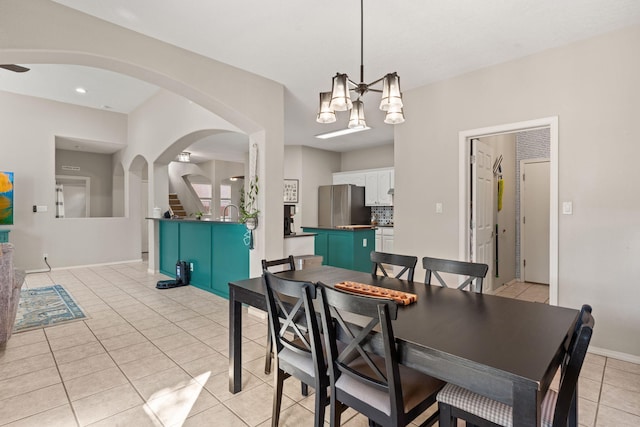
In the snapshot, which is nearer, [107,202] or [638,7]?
[638,7]

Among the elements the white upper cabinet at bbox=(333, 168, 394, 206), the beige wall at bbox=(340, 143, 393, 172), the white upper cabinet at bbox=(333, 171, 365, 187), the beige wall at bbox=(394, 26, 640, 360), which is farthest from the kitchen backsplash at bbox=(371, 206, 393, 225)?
the beige wall at bbox=(394, 26, 640, 360)

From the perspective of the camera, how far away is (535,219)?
5.42m

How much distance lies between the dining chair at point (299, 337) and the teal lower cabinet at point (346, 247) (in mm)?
4057

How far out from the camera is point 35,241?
20.6 ft

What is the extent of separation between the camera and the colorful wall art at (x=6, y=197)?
19.0ft

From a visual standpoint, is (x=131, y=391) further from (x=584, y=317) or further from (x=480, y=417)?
(x=584, y=317)

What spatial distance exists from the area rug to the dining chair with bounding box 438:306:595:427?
4.09 metres

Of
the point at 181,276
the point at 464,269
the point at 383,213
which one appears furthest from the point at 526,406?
the point at 383,213

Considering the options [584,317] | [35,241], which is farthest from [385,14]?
[35,241]

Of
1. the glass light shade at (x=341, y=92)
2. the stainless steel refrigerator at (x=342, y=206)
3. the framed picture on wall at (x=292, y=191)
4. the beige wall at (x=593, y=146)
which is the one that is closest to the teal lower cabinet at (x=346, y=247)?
the stainless steel refrigerator at (x=342, y=206)

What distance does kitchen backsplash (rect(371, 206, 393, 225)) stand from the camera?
301 inches

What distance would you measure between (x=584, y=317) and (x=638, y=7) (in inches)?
102

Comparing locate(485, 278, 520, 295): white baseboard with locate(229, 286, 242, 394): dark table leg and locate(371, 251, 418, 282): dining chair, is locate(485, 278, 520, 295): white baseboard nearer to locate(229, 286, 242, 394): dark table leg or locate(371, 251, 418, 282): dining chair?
locate(371, 251, 418, 282): dining chair

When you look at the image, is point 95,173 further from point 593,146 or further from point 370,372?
point 593,146
